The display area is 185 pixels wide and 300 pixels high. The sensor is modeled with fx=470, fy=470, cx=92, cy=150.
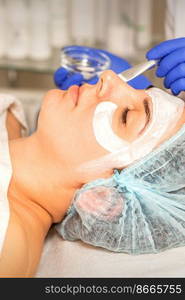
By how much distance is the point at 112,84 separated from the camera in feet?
4.24

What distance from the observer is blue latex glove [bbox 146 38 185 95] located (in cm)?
137

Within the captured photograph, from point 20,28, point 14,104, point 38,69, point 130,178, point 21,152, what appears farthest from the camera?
point 38,69

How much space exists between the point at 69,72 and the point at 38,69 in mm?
488

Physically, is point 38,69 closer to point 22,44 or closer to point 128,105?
point 22,44

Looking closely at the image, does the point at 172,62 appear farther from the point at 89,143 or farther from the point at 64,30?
the point at 64,30

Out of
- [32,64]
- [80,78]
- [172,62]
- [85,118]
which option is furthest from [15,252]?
[32,64]

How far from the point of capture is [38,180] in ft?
4.23

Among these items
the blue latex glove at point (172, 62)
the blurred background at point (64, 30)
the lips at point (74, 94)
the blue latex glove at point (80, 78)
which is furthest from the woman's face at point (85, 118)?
the blurred background at point (64, 30)

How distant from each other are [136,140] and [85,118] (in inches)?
5.8

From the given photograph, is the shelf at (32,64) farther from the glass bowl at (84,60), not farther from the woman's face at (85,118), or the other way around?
the woman's face at (85,118)

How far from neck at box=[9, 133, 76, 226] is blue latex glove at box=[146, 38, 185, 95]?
427 mm

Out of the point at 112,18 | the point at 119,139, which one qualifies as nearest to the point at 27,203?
the point at 119,139

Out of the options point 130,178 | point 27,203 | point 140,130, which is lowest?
point 27,203

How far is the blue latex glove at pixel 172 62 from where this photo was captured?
53.9 inches
